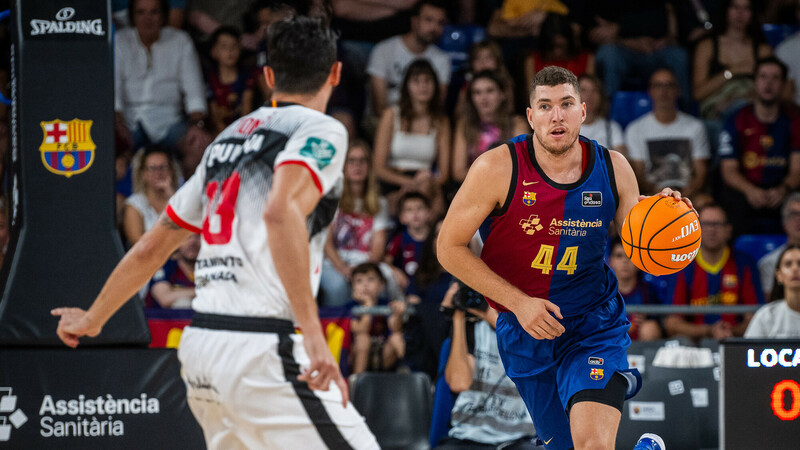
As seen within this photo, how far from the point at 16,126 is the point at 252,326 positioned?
3.34 m

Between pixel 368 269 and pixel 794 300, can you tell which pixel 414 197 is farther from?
pixel 794 300

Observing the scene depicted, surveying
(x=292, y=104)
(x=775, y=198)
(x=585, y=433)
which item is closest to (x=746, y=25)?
(x=775, y=198)

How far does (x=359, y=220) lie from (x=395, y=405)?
9.08 feet

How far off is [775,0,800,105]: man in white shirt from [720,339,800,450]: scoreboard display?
19.4 ft

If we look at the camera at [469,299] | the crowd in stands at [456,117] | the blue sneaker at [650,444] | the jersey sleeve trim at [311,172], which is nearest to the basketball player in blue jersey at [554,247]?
the blue sneaker at [650,444]

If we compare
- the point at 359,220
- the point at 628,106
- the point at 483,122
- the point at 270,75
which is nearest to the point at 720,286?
the point at 628,106

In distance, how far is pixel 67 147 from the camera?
573 cm

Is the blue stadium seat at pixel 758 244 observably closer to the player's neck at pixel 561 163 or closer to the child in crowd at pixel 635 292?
the child in crowd at pixel 635 292

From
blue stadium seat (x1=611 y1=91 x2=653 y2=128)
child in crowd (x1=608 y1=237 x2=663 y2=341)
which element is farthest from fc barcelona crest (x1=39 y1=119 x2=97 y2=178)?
blue stadium seat (x1=611 y1=91 x2=653 y2=128)

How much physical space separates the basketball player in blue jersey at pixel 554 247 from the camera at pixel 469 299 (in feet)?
3.16

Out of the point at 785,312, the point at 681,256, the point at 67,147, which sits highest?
the point at 67,147

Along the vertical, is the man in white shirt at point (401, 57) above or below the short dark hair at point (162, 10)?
below

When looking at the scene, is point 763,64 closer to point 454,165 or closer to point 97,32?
point 454,165

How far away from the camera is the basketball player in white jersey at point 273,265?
310 centimetres
